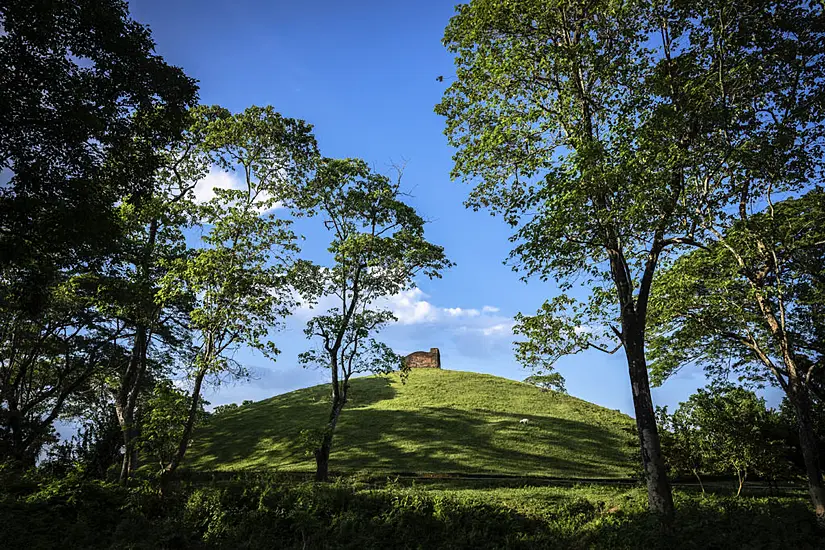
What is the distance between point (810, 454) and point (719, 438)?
3.86 m

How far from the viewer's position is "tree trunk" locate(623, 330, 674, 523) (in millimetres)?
13273

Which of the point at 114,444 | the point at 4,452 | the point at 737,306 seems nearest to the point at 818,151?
the point at 737,306

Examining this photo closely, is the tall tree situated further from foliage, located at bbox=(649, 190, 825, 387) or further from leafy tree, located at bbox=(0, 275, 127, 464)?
foliage, located at bbox=(649, 190, 825, 387)

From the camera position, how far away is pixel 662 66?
1648cm

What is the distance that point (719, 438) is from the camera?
20000mm

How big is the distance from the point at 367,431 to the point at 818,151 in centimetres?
3103

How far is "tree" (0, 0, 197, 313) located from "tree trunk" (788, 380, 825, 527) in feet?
82.2

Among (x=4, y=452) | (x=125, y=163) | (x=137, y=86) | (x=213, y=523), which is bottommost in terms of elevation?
(x=213, y=523)

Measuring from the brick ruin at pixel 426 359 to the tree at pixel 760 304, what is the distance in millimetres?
38214

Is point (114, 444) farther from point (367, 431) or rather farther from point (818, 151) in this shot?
point (818, 151)

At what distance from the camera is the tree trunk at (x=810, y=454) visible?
1591cm

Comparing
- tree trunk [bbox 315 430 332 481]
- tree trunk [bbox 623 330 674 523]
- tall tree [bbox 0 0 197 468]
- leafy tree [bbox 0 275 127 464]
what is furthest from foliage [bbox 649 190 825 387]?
leafy tree [bbox 0 275 127 464]

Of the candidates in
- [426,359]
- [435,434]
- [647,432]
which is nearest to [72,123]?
[647,432]

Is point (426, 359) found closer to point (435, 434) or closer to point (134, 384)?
point (435, 434)
